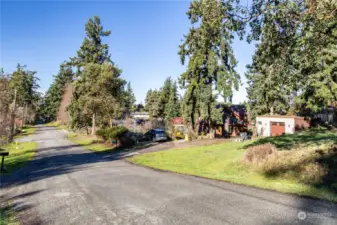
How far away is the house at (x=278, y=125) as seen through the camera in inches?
1344

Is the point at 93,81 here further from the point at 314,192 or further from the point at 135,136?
the point at 314,192

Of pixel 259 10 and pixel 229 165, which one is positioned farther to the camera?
pixel 229 165

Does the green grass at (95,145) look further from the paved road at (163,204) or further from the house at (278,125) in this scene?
the house at (278,125)

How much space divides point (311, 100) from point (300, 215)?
2775cm

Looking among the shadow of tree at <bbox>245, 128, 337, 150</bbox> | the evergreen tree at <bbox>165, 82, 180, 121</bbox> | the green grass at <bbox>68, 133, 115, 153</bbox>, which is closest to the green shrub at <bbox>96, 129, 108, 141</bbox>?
the green grass at <bbox>68, 133, 115, 153</bbox>

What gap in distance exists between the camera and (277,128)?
35.0 m

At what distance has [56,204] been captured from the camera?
7477 millimetres

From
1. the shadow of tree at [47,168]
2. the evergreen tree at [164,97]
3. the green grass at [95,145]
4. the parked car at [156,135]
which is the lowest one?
the shadow of tree at [47,168]

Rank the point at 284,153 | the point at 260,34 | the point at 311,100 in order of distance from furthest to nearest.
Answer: the point at 311,100
the point at 284,153
the point at 260,34

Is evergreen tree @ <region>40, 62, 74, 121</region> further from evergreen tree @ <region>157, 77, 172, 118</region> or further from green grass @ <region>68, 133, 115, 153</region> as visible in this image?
green grass @ <region>68, 133, 115, 153</region>

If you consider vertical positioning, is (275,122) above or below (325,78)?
below

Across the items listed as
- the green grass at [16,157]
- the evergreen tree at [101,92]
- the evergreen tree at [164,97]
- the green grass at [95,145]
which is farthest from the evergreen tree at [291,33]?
the evergreen tree at [164,97]

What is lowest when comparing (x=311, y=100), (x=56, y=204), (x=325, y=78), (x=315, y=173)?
(x=56, y=204)

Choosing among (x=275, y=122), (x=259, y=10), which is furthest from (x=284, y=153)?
(x=275, y=122)
